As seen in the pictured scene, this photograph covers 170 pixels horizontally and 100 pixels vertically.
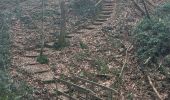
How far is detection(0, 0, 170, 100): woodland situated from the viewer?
14375mm

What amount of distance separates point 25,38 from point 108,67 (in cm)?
630

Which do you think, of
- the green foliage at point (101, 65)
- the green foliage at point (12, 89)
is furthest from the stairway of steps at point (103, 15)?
the green foliage at point (12, 89)

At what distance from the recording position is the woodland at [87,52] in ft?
47.2

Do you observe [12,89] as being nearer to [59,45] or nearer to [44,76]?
[44,76]

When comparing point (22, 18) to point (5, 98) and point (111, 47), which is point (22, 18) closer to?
point (111, 47)

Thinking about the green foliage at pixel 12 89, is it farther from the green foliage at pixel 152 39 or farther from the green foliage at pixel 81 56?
the green foliage at pixel 152 39

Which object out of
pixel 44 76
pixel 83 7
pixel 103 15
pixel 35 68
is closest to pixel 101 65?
pixel 44 76

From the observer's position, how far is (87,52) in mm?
18188

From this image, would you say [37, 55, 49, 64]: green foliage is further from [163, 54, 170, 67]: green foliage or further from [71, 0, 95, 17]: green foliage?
[71, 0, 95, 17]: green foliage

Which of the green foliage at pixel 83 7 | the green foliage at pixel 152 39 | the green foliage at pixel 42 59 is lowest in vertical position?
the green foliage at pixel 42 59

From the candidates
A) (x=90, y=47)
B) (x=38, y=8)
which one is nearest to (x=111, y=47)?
(x=90, y=47)

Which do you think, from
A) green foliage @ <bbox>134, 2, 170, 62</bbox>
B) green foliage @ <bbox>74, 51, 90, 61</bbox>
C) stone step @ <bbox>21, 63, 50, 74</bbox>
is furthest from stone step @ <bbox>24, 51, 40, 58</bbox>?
green foliage @ <bbox>134, 2, 170, 62</bbox>

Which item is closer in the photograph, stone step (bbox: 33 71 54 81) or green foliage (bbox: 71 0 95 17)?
stone step (bbox: 33 71 54 81)

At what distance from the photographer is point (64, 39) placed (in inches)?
761
